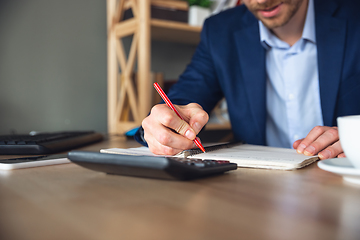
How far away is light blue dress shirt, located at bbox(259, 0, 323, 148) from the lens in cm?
128

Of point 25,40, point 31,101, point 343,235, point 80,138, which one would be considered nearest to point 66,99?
point 31,101

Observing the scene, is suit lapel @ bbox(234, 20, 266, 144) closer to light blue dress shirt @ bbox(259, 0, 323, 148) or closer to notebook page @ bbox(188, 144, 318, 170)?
light blue dress shirt @ bbox(259, 0, 323, 148)

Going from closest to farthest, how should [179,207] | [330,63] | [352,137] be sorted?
1. [179,207]
2. [352,137]
3. [330,63]

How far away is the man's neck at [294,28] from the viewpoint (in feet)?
4.33

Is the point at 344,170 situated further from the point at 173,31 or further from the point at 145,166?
the point at 173,31

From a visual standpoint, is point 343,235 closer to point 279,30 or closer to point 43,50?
point 279,30

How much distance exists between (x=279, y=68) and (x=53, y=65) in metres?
1.18

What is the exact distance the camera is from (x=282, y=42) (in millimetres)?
1306

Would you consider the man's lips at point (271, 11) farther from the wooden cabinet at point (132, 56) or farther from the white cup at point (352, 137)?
the white cup at point (352, 137)

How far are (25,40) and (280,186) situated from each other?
1.66m

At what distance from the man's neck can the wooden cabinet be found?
614mm

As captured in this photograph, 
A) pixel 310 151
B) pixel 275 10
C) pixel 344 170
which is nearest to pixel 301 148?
pixel 310 151

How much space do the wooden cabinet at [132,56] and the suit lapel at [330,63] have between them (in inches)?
31.6

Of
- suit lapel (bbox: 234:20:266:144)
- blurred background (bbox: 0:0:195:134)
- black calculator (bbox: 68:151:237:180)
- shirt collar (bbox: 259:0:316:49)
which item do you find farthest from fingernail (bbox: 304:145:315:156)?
blurred background (bbox: 0:0:195:134)
